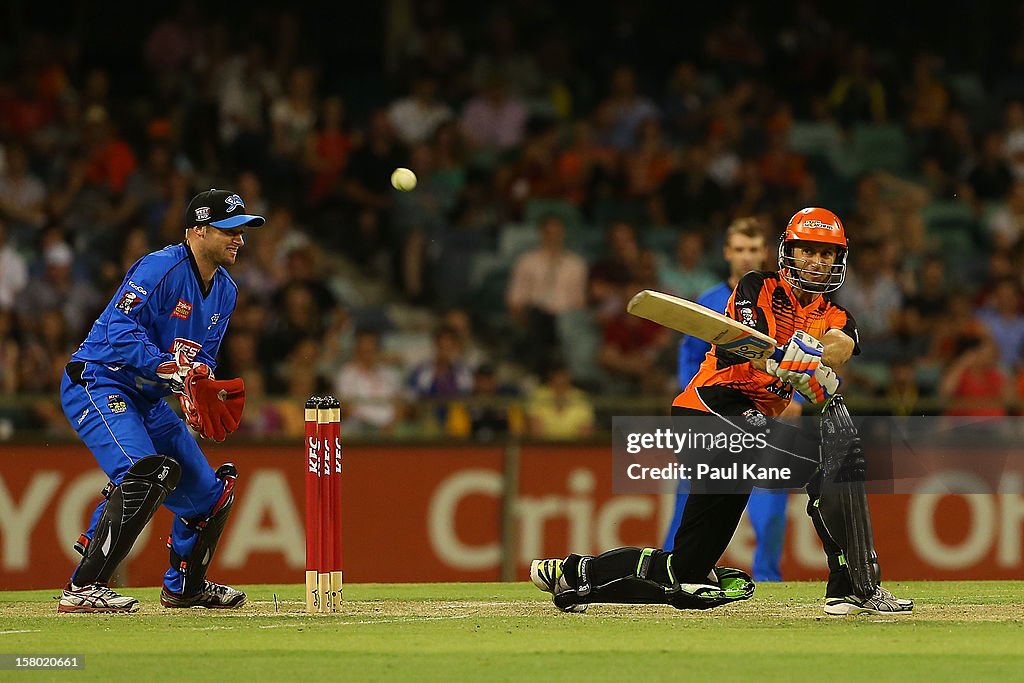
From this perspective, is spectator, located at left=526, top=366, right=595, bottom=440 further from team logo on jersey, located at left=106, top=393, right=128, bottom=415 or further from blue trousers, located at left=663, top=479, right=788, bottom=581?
team logo on jersey, located at left=106, top=393, right=128, bottom=415

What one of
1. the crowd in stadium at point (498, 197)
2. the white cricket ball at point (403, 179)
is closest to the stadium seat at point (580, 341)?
the crowd in stadium at point (498, 197)

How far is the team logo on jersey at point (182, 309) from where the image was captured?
356 inches

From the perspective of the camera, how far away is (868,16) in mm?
21203

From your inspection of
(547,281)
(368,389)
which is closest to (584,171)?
(547,281)

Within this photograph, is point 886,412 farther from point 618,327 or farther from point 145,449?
point 145,449

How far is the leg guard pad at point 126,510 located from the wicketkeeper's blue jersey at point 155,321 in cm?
45

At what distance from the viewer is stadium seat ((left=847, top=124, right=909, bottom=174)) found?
62.3ft

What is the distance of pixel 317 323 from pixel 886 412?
4.87 meters

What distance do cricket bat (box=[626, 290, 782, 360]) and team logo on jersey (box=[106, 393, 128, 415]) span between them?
262cm

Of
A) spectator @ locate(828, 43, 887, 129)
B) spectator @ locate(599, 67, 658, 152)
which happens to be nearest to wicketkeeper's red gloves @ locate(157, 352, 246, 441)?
spectator @ locate(599, 67, 658, 152)

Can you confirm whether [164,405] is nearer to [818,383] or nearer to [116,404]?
[116,404]

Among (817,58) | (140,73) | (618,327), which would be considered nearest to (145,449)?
(618,327)

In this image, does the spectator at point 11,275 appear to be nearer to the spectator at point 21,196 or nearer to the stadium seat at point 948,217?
the spectator at point 21,196

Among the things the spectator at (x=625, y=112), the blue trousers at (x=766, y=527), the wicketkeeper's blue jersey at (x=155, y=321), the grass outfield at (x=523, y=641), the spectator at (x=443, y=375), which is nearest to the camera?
the grass outfield at (x=523, y=641)
